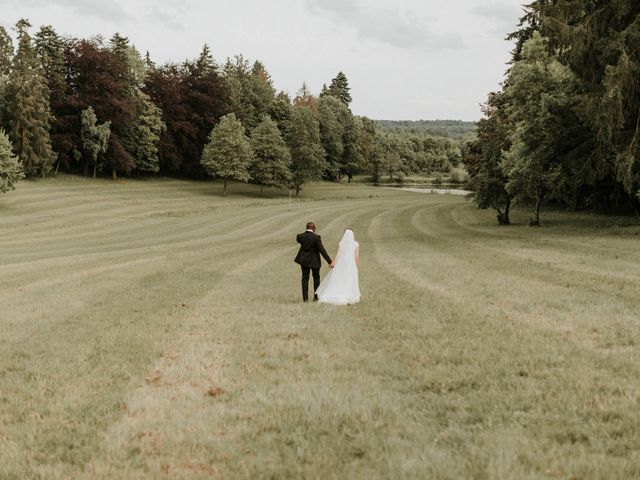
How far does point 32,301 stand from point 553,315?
45.5ft

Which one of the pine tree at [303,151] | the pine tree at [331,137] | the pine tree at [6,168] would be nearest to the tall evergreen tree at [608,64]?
the pine tree at [6,168]

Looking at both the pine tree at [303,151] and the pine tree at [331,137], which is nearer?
the pine tree at [303,151]

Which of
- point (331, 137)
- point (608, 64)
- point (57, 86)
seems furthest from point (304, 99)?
point (608, 64)

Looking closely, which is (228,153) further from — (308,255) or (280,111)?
(308,255)

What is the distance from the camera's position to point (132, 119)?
2854 inches

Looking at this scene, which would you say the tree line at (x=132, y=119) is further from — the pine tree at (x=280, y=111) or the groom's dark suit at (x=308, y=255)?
the groom's dark suit at (x=308, y=255)

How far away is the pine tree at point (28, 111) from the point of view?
5878 centimetres

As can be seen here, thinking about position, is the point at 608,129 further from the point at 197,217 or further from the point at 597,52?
the point at 197,217

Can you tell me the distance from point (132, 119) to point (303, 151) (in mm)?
23356

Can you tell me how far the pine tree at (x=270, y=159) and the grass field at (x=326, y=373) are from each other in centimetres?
5264

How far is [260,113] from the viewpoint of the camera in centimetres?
9419

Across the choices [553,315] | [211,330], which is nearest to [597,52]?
[553,315]

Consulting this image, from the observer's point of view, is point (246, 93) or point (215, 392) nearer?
point (215, 392)

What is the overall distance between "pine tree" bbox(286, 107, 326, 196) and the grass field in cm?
5691
